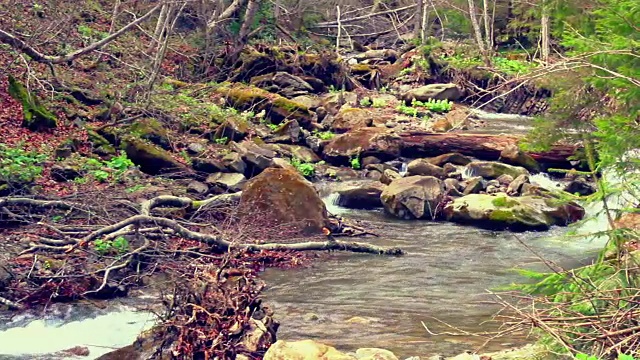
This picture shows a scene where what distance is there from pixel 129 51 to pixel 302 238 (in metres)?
11.6

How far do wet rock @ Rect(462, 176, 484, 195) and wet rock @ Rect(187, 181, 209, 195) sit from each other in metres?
5.23

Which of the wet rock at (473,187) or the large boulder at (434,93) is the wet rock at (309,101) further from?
the wet rock at (473,187)

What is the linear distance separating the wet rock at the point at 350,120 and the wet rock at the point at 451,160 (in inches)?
120

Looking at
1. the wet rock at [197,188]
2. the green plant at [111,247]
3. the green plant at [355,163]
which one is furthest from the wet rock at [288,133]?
the green plant at [111,247]

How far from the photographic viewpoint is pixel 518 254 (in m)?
12.8

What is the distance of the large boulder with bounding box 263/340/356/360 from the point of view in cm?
639

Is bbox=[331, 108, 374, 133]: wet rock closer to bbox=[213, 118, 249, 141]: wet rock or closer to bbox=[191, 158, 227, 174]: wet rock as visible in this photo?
bbox=[213, 118, 249, 141]: wet rock

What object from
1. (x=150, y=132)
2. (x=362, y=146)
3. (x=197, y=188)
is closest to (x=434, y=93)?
(x=362, y=146)

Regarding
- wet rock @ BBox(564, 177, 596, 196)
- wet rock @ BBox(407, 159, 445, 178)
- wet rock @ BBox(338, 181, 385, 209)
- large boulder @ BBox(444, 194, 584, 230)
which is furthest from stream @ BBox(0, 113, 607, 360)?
wet rock @ BBox(407, 159, 445, 178)

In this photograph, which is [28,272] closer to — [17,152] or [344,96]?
[17,152]

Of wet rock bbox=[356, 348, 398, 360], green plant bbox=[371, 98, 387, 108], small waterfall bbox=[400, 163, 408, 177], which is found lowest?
small waterfall bbox=[400, 163, 408, 177]

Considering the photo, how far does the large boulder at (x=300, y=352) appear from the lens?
6.39 metres

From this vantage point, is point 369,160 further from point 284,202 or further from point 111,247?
point 111,247

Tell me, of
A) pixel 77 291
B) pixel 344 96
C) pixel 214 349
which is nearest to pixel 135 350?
pixel 214 349
